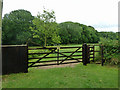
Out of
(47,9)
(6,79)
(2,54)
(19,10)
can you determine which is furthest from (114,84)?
(19,10)

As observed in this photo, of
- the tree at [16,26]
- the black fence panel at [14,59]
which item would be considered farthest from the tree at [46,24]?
the black fence panel at [14,59]

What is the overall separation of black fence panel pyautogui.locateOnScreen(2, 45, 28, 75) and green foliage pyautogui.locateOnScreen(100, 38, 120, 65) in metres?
6.12

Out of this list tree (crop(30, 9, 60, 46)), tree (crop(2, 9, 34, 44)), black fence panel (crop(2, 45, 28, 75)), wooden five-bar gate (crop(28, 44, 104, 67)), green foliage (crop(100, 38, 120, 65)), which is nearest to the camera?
black fence panel (crop(2, 45, 28, 75))

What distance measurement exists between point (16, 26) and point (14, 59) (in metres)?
27.3

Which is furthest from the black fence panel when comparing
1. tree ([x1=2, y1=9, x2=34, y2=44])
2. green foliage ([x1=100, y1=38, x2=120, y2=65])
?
tree ([x1=2, y1=9, x2=34, y2=44])

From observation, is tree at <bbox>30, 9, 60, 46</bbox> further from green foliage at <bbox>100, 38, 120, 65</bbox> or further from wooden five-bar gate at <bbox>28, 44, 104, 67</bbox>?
green foliage at <bbox>100, 38, 120, 65</bbox>

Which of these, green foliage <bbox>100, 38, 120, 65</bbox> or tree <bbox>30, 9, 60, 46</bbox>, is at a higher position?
tree <bbox>30, 9, 60, 46</bbox>

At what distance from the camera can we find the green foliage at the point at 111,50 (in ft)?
24.8

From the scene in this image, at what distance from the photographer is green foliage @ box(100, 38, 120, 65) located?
298 inches

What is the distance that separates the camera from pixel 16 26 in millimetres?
30172

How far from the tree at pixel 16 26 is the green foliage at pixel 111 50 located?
23875 mm

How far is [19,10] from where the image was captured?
3167 cm

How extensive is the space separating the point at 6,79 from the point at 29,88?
184cm

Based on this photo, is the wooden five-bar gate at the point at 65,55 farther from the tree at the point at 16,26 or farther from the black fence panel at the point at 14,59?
the tree at the point at 16,26
